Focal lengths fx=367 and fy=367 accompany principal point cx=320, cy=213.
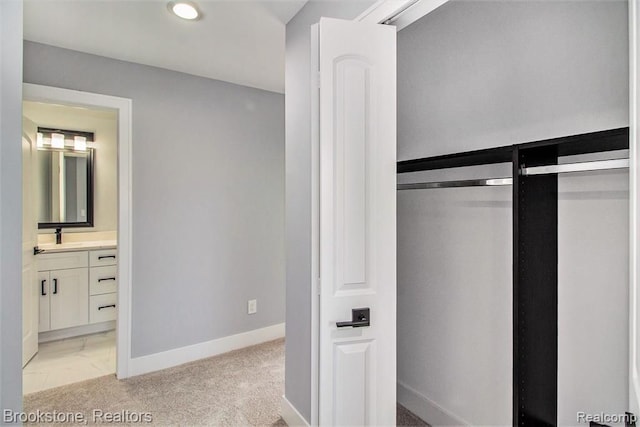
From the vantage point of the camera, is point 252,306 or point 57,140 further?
point 57,140

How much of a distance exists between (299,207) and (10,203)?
55.3 inches

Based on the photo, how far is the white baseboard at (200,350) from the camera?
9.78 feet

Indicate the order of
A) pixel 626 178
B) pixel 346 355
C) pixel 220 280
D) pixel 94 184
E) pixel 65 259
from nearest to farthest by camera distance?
pixel 626 178 → pixel 346 355 → pixel 220 280 → pixel 65 259 → pixel 94 184

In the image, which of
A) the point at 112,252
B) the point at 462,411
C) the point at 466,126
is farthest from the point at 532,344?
the point at 112,252

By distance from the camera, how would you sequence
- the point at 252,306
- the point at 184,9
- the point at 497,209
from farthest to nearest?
the point at 252,306 < the point at 184,9 < the point at 497,209

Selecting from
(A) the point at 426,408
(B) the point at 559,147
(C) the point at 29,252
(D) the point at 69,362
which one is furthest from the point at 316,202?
(D) the point at 69,362

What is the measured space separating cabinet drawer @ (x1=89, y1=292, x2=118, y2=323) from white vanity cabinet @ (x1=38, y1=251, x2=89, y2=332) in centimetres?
5

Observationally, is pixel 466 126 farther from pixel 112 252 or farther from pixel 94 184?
pixel 94 184

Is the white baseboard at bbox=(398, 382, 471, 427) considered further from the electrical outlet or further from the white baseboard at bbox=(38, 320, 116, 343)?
the white baseboard at bbox=(38, 320, 116, 343)

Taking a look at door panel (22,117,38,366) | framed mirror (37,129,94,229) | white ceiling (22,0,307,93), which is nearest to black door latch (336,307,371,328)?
white ceiling (22,0,307,93)

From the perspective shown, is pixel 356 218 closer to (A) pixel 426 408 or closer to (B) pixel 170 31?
(A) pixel 426 408

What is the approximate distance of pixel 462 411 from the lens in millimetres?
2080

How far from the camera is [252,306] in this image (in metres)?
3.63

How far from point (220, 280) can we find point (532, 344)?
8.69 ft
